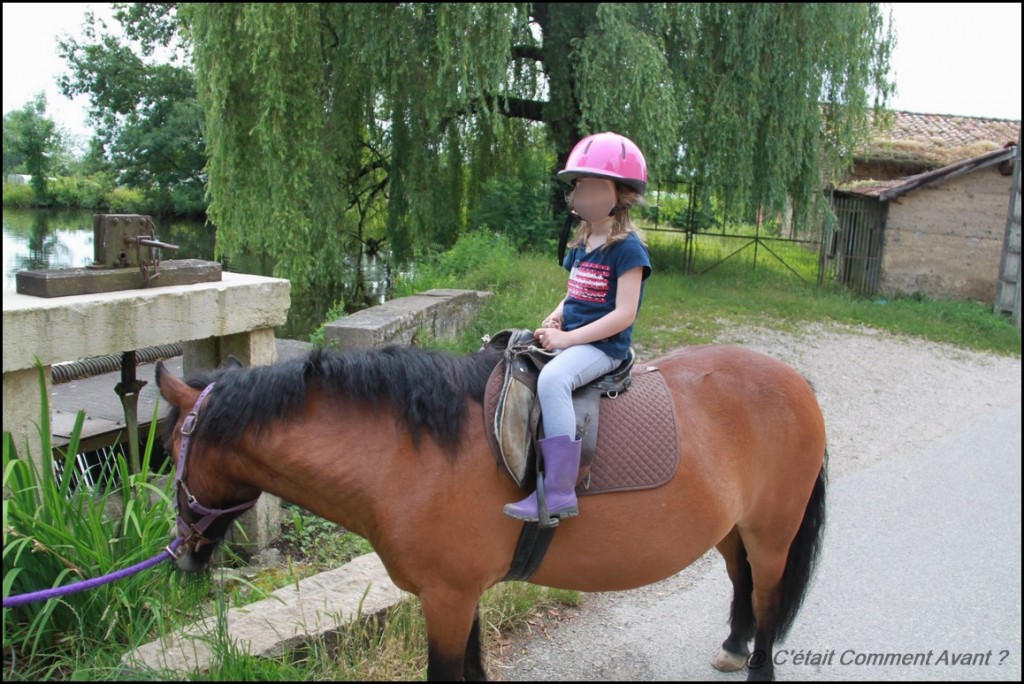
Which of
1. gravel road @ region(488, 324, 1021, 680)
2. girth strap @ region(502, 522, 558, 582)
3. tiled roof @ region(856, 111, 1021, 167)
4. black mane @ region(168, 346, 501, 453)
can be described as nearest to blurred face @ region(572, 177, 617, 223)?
black mane @ region(168, 346, 501, 453)

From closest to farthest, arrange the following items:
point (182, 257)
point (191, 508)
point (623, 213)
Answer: point (191, 508), point (623, 213), point (182, 257)

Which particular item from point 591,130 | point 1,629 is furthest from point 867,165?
point 1,629

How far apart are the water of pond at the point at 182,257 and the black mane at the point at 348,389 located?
2.51 metres

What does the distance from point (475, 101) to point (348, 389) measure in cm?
1092

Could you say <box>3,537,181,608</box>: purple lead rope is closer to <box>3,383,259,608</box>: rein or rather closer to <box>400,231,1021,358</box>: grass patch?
<box>3,383,259,608</box>: rein

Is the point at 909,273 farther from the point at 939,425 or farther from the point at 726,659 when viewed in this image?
the point at 726,659

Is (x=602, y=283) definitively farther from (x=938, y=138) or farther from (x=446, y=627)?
(x=938, y=138)

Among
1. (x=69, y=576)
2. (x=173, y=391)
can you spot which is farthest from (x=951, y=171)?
(x=69, y=576)

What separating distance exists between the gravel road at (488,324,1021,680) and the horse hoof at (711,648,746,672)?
4 centimetres

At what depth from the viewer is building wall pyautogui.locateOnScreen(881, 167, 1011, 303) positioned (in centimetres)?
1554

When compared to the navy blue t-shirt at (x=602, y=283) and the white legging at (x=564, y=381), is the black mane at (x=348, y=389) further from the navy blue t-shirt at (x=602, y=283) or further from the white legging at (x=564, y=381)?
the navy blue t-shirt at (x=602, y=283)

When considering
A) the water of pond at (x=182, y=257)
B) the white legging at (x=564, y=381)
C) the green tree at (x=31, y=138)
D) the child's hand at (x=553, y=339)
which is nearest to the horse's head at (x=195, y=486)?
the white legging at (x=564, y=381)

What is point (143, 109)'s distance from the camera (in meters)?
26.7

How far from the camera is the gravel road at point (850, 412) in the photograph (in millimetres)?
3361
